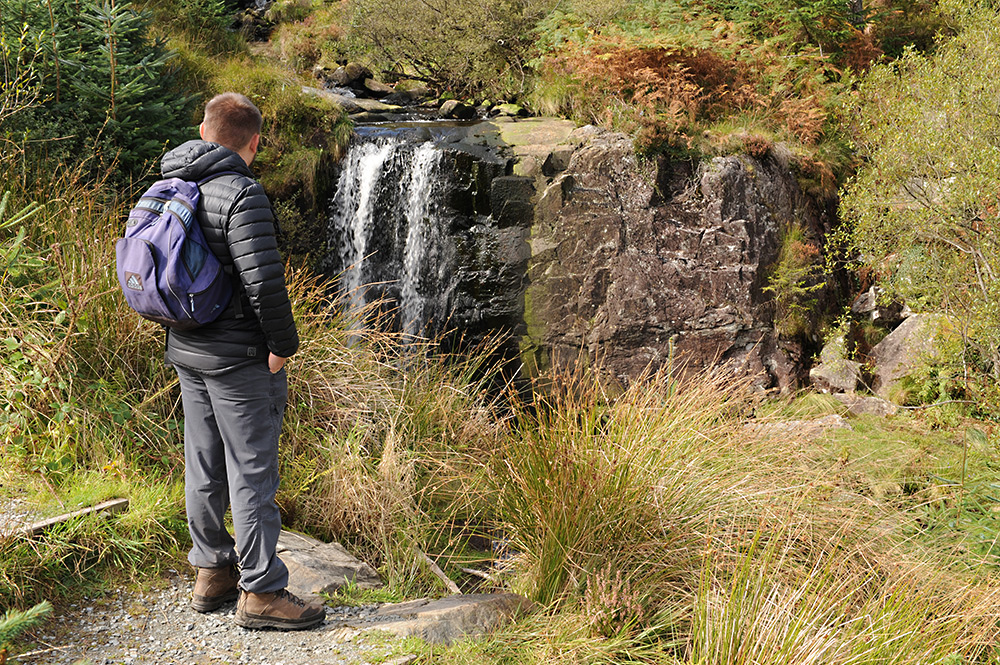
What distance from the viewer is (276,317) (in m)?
2.63

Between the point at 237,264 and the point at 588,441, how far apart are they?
1.76 metres

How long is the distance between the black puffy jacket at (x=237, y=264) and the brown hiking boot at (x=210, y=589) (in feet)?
A: 2.90

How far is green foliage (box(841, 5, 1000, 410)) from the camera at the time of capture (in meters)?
5.79

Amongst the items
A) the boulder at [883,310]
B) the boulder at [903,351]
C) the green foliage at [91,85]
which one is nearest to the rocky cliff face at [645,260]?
the boulder at [903,351]

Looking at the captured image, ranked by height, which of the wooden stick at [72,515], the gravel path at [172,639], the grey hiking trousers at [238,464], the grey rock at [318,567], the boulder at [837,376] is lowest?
the boulder at [837,376]

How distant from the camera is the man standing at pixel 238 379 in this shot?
2.62 m

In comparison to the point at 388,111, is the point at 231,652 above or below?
below

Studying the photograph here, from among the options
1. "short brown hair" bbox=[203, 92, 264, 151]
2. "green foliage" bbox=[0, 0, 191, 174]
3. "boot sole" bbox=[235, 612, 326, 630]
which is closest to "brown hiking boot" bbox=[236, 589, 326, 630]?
"boot sole" bbox=[235, 612, 326, 630]

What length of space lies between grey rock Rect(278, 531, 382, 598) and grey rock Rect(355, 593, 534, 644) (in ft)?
1.17

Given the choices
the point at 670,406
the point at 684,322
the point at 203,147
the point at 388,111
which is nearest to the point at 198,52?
the point at 388,111

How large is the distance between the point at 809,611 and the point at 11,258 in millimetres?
4121

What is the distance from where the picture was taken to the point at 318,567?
3.42 m

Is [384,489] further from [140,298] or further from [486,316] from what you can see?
[486,316]

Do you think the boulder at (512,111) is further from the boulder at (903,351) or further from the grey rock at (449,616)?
the grey rock at (449,616)
